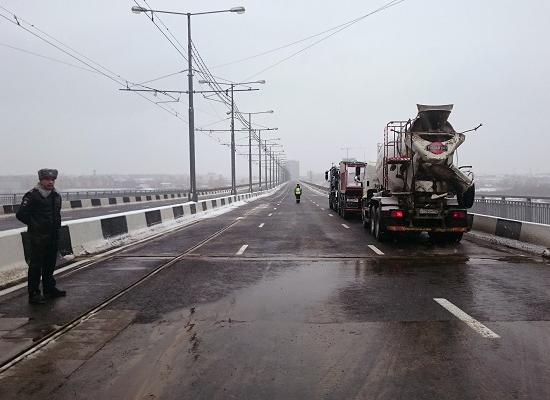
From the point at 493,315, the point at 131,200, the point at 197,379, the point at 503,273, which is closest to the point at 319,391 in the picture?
the point at 197,379

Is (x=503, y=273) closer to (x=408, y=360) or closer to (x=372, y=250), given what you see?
(x=372, y=250)

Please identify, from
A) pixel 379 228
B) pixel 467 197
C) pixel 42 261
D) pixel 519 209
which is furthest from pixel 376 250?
pixel 42 261

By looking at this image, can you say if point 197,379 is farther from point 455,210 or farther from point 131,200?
point 131,200

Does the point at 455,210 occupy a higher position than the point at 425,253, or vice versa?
the point at 455,210

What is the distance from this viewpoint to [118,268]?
10359 millimetres

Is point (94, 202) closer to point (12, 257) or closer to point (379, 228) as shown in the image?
point (379, 228)

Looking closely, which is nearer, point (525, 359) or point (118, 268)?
point (525, 359)

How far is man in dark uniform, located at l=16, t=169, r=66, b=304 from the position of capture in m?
7.23

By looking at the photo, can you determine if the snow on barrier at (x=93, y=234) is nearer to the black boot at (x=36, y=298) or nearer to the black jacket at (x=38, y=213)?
the black boot at (x=36, y=298)

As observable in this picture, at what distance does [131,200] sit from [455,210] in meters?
42.3

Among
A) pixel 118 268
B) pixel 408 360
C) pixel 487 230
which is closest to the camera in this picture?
pixel 408 360

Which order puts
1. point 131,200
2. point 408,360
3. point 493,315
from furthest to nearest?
point 131,200 → point 493,315 → point 408,360

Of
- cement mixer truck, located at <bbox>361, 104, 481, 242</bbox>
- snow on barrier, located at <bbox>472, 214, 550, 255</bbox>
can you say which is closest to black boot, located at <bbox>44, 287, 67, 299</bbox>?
cement mixer truck, located at <bbox>361, 104, 481, 242</bbox>

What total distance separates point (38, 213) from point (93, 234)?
6.23 metres
